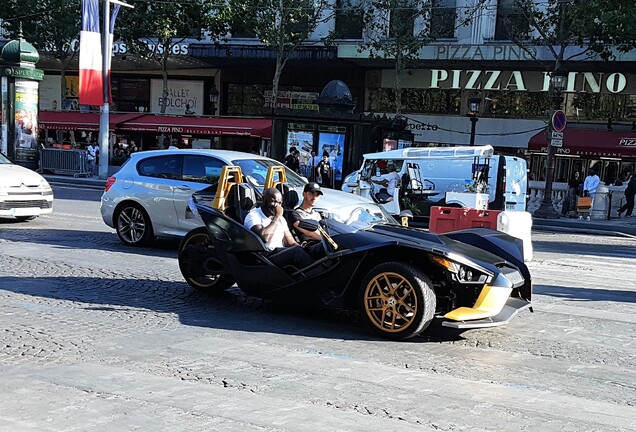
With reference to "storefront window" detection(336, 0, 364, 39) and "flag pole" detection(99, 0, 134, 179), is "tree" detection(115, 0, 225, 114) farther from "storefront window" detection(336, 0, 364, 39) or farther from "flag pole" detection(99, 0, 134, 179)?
"flag pole" detection(99, 0, 134, 179)

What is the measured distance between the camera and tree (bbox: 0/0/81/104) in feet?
133

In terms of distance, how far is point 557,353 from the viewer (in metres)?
6.56

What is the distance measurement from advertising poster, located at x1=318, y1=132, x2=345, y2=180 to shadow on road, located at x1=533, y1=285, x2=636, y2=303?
13.8 meters

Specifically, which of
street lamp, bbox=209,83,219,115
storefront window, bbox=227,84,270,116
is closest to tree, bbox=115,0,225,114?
street lamp, bbox=209,83,219,115

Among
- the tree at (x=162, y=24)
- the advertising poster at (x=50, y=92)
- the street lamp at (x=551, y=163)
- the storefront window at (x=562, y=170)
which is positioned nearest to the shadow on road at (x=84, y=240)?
the street lamp at (x=551, y=163)

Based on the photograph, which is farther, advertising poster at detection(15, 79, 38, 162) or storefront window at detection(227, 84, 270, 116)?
storefront window at detection(227, 84, 270, 116)

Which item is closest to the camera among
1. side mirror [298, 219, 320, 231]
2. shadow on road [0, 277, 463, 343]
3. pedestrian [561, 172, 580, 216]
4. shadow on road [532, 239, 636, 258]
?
shadow on road [0, 277, 463, 343]

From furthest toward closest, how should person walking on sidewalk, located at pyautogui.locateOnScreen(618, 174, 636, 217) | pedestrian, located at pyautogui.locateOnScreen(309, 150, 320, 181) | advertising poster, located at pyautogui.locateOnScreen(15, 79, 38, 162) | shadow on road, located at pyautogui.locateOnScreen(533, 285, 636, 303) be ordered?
advertising poster, located at pyautogui.locateOnScreen(15, 79, 38, 162), person walking on sidewalk, located at pyautogui.locateOnScreen(618, 174, 636, 217), pedestrian, located at pyautogui.locateOnScreen(309, 150, 320, 181), shadow on road, located at pyautogui.locateOnScreen(533, 285, 636, 303)

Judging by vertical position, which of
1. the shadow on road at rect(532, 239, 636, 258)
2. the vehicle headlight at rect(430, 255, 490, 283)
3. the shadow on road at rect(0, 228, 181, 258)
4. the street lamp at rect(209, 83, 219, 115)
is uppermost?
the street lamp at rect(209, 83, 219, 115)

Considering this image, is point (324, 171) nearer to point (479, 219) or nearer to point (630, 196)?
point (479, 219)

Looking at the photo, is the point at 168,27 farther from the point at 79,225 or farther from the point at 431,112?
the point at 79,225

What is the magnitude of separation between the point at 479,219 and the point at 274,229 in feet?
21.3

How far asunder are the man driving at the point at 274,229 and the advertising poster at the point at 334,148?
15.8m

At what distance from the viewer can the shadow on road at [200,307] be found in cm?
707
